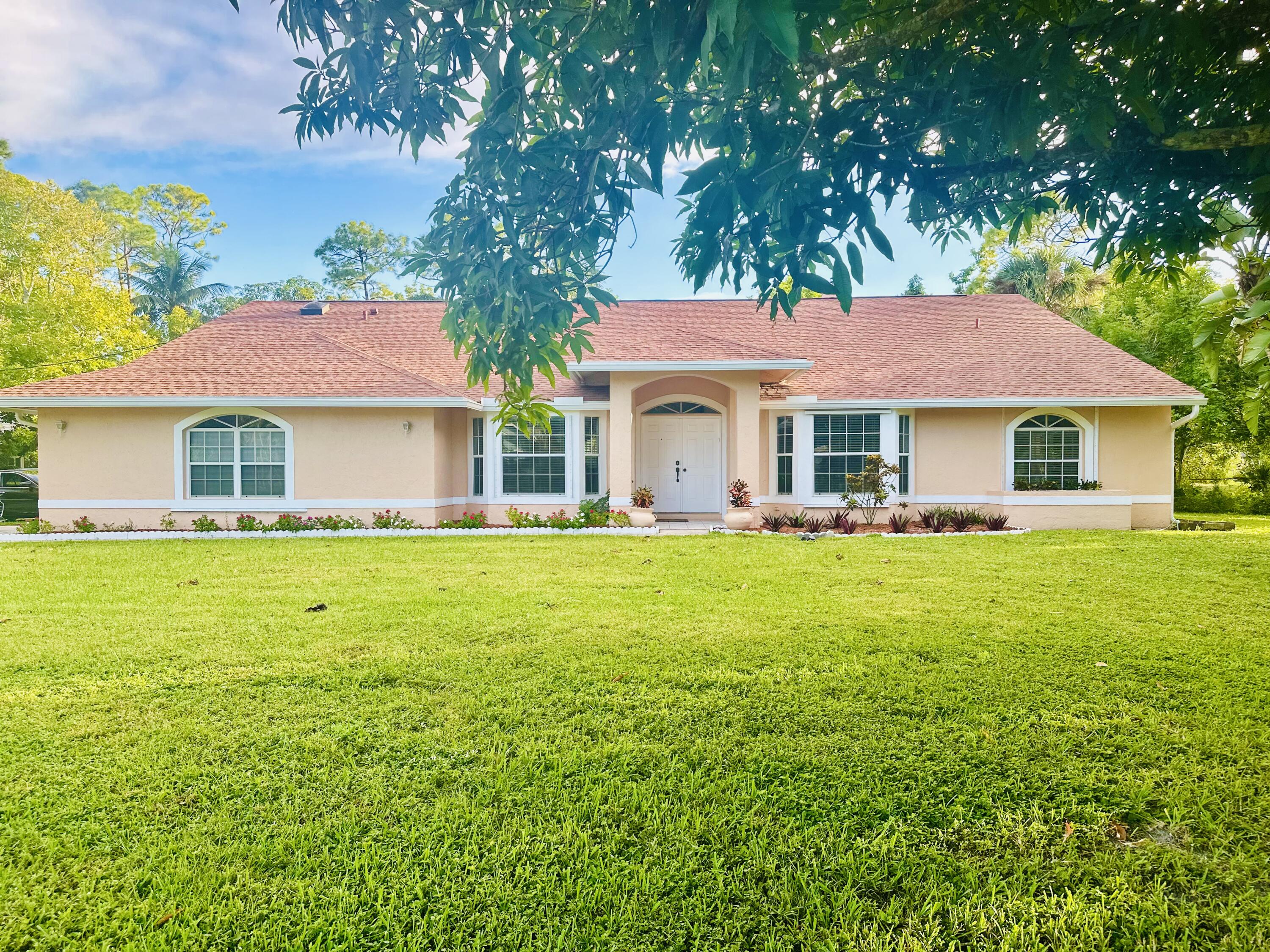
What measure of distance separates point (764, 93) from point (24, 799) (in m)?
4.62

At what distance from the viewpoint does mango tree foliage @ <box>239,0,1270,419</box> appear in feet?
8.82

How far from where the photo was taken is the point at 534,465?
1507 cm

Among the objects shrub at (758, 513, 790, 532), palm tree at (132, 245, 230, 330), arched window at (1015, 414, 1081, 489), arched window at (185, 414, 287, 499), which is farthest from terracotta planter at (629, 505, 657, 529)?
palm tree at (132, 245, 230, 330)

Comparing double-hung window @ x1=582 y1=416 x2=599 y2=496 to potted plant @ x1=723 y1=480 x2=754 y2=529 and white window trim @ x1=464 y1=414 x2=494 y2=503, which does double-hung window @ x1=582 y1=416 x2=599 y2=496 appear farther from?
potted plant @ x1=723 y1=480 x2=754 y2=529

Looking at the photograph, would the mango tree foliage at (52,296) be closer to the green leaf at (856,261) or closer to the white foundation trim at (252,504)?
the white foundation trim at (252,504)

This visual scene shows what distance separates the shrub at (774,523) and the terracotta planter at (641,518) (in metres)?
2.37

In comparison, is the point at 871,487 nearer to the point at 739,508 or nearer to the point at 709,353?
the point at 739,508

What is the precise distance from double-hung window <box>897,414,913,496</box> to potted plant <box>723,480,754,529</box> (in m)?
3.77

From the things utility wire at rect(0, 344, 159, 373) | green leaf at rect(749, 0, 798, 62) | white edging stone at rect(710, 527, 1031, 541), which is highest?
utility wire at rect(0, 344, 159, 373)

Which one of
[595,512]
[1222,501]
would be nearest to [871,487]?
[595,512]

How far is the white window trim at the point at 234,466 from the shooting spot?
1415 centimetres

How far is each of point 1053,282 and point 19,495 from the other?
3630 cm

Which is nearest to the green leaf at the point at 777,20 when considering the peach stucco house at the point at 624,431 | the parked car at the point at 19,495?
the peach stucco house at the point at 624,431

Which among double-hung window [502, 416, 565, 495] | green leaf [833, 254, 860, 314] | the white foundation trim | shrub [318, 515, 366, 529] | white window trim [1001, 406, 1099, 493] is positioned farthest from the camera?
double-hung window [502, 416, 565, 495]
